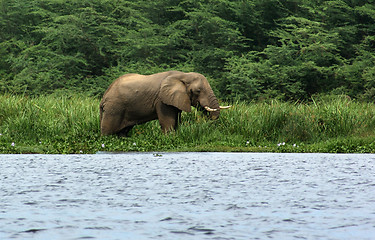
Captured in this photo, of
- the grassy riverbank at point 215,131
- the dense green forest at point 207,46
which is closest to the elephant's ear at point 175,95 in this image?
the grassy riverbank at point 215,131

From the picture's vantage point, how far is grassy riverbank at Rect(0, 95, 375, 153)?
Answer: 529 inches

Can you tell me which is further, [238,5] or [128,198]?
[238,5]

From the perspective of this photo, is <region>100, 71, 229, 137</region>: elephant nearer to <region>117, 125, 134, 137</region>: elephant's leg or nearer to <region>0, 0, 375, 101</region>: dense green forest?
<region>117, 125, 134, 137</region>: elephant's leg

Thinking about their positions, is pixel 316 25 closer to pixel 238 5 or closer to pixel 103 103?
pixel 238 5

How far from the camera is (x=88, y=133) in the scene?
14.9 metres

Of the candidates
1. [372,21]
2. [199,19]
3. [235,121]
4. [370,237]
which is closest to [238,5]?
[199,19]

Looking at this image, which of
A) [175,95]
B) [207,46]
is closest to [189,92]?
[175,95]

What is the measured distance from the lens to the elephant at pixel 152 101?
14375 millimetres

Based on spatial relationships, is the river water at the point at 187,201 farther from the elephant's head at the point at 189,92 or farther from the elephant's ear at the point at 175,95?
the elephant's head at the point at 189,92

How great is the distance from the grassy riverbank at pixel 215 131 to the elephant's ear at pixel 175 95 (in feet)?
1.71

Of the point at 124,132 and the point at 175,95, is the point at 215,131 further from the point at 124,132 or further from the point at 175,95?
the point at 124,132

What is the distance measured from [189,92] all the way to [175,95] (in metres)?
0.53

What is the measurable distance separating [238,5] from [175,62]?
4.03m

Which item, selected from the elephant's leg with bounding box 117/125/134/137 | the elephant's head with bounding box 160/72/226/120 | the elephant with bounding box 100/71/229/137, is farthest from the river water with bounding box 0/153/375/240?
the elephant's leg with bounding box 117/125/134/137
